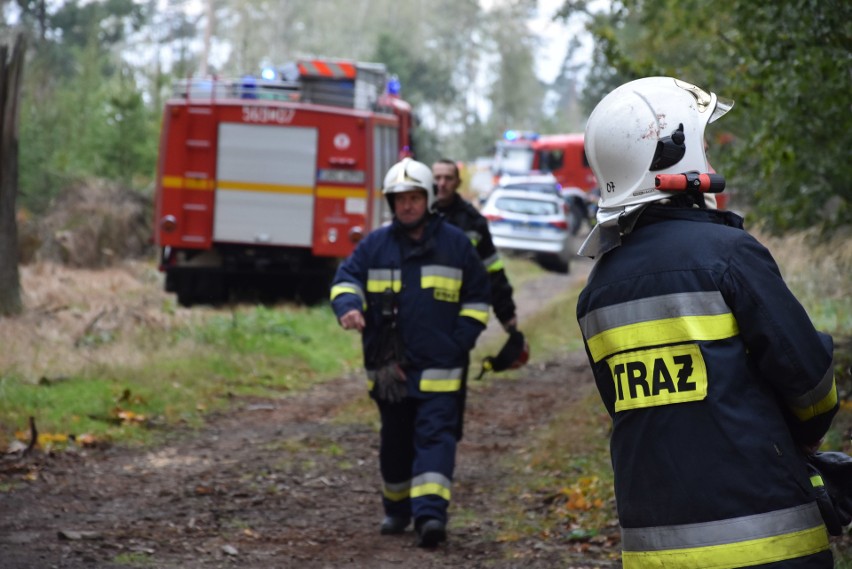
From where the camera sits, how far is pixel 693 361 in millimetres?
2836

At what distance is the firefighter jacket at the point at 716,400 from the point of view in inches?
109

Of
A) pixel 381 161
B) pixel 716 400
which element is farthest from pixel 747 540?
pixel 381 161

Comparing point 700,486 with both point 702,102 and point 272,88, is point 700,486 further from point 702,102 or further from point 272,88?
point 272,88

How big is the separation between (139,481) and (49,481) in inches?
20.1

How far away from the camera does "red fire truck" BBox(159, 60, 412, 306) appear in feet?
49.1

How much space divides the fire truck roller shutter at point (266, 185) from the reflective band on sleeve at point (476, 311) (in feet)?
29.9

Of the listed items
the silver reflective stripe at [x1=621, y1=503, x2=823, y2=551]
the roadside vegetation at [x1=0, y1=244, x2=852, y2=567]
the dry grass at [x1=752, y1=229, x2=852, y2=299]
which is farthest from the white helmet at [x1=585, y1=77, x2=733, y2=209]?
the dry grass at [x1=752, y1=229, x2=852, y2=299]

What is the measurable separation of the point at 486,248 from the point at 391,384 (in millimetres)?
1678

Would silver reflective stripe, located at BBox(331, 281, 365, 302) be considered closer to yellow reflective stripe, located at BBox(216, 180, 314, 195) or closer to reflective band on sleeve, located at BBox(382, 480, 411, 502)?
reflective band on sleeve, located at BBox(382, 480, 411, 502)

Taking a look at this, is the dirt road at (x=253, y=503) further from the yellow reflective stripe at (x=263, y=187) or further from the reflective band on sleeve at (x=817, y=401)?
the yellow reflective stripe at (x=263, y=187)

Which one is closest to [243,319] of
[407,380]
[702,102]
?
[407,380]

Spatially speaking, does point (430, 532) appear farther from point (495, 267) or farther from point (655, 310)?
point (655, 310)

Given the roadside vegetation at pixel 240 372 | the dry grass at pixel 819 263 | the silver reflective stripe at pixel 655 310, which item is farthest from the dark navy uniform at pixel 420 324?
the dry grass at pixel 819 263

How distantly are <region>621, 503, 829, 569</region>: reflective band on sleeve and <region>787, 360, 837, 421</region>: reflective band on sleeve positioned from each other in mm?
216
